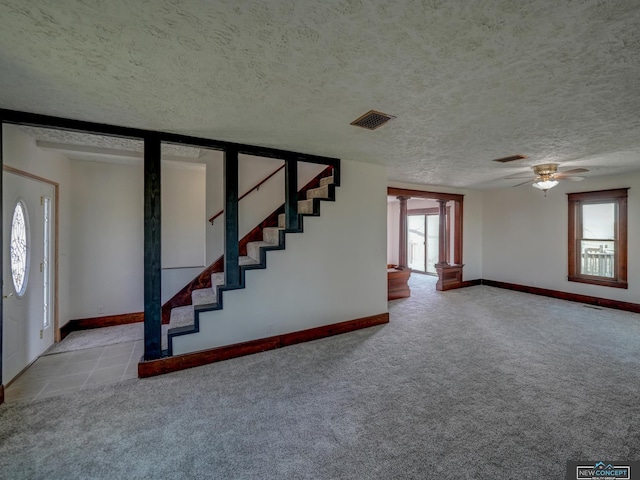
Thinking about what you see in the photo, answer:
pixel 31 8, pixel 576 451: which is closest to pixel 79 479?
pixel 31 8

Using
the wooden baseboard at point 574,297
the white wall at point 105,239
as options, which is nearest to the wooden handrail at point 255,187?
the white wall at point 105,239

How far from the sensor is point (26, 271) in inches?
122

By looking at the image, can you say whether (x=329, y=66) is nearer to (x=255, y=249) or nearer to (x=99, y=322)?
(x=255, y=249)

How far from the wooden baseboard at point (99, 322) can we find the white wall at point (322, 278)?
2168 millimetres

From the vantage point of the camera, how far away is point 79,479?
169 centimetres

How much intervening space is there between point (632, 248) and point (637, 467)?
5.14 m

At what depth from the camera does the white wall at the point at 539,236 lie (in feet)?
16.9

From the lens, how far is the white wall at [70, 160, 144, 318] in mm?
4301

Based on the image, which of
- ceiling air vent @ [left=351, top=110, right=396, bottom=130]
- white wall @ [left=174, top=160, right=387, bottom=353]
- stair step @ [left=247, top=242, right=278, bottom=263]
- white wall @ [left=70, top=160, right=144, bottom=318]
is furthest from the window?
white wall @ [left=70, top=160, right=144, bottom=318]

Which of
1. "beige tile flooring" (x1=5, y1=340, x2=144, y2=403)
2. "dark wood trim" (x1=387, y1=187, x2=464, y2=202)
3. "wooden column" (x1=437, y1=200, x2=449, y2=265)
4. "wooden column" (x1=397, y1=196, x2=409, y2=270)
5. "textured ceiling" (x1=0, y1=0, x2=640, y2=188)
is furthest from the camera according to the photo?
"wooden column" (x1=437, y1=200, x2=449, y2=265)

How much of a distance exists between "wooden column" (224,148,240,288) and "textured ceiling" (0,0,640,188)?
40cm

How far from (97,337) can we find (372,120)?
4619 mm

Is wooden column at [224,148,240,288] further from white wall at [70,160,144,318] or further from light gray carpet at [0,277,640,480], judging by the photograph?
white wall at [70,160,144,318]

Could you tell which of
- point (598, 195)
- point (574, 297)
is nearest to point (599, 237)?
point (598, 195)
